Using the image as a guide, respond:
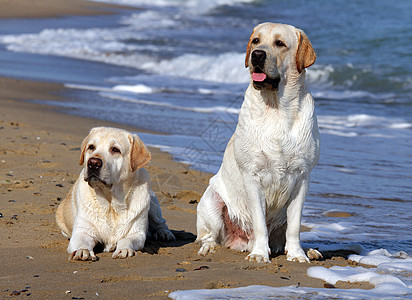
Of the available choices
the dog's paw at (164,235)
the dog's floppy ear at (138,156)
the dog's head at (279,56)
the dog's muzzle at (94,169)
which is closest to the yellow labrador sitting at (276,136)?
the dog's head at (279,56)

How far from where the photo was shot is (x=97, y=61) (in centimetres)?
2094

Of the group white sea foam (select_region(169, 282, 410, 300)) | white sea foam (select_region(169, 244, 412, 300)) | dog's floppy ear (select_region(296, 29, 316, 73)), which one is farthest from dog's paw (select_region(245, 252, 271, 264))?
dog's floppy ear (select_region(296, 29, 316, 73))

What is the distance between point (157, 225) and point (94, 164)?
1128mm

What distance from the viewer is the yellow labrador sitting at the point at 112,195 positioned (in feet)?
17.0

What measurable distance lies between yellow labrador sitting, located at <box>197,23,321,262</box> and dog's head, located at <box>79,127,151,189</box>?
792mm

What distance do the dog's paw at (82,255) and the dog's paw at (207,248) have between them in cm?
89

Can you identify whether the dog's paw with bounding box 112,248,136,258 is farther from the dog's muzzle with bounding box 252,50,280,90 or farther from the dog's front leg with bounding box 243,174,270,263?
the dog's muzzle with bounding box 252,50,280,90

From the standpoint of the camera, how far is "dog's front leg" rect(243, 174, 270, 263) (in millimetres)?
5117

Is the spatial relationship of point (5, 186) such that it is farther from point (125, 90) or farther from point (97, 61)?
point (97, 61)

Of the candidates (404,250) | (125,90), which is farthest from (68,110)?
(404,250)

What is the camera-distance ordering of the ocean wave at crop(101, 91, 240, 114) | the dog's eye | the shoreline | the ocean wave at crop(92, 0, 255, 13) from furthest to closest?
1. the ocean wave at crop(92, 0, 255, 13)
2. the ocean wave at crop(101, 91, 240, 114)
3. the dog's eye
4. the shoreline

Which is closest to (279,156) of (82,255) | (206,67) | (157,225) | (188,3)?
(157,225)

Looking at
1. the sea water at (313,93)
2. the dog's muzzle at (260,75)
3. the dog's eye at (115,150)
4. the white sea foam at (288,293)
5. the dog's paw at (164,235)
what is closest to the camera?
Result: the white sea foam at (288,293)

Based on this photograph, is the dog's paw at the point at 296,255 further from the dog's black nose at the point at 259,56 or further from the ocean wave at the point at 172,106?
the ocean wave at the point at 172,106
